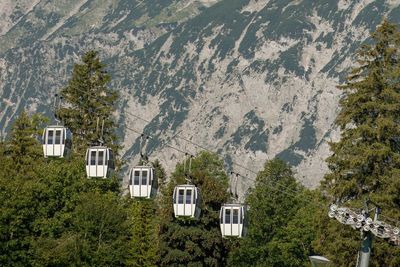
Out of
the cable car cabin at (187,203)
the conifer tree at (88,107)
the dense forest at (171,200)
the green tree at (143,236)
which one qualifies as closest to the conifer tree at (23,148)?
the dense forest at (171,200)

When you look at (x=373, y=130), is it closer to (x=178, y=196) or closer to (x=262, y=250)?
(x=178, y=196)

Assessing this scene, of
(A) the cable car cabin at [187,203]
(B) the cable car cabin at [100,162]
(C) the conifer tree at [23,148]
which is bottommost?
(A) the cable car cabin at [187,203]

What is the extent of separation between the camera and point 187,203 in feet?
227

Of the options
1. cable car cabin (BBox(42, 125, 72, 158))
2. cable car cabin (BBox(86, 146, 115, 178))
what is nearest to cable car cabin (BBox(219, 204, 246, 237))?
cable car cabin (BBox(86, 146, 115, 178))

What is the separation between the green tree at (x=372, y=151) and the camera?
76062 millimetres

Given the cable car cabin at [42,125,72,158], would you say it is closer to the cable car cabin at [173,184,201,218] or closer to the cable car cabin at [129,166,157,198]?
the cable car cabin at [129,166,157,198]

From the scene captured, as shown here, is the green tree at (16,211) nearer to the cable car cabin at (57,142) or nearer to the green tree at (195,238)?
the green tree at (195,238)

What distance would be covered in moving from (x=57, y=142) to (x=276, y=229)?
80.4m

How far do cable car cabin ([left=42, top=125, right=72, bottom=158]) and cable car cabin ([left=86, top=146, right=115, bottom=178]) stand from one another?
5.97 feet

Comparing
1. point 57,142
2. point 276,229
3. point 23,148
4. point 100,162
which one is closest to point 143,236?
point 23,148

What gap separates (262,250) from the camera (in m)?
147

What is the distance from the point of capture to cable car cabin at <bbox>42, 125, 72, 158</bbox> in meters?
69.8

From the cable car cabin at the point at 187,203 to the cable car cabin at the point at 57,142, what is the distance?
7.47m

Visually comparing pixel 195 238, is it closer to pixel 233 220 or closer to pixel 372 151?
pixel 372 151
